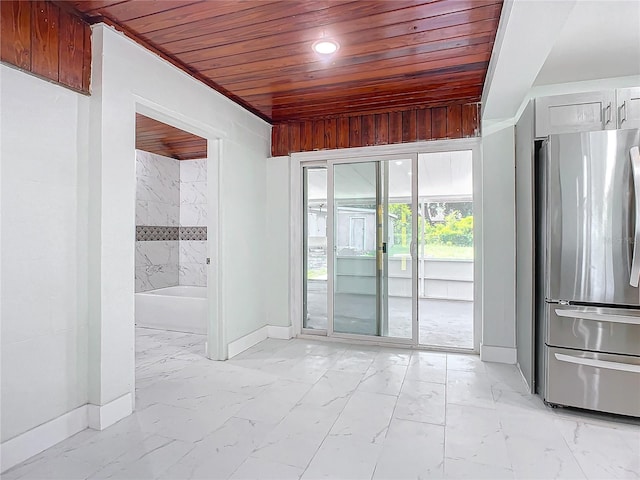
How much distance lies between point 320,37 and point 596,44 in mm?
1911

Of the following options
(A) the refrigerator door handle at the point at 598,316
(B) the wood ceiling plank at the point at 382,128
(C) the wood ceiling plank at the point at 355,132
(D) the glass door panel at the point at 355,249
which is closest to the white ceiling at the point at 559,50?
(B) the wood ceiling plank at the point at 382,128

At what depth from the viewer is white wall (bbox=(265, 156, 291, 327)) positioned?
13.6 feet

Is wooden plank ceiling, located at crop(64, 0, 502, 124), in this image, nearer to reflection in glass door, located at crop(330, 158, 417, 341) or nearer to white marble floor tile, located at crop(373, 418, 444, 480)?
reflection in glass door, located at crop(330, 158, 417, 341)

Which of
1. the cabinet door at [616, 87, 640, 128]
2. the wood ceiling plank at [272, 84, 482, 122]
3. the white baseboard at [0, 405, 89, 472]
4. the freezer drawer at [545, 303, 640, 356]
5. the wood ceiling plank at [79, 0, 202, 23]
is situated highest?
the wood ceiling plank at [272, 84, 482, 122]

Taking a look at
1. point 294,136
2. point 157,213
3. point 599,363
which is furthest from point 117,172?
point 157,213

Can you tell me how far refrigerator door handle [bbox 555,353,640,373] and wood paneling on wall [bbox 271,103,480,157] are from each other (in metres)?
2.06

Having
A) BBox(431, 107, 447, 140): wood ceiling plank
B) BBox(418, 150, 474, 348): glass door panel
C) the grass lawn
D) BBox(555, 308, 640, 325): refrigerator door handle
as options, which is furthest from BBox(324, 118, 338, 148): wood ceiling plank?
the grass lawn

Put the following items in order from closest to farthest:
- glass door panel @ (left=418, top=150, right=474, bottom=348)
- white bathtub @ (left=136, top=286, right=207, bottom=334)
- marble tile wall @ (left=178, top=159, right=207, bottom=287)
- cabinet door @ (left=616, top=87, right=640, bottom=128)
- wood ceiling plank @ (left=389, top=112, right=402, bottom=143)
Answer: cabinet door @ (left=616, top=87, right=640, bottom=128) < wood ceiling plank @ (left=389, top=112, right=402, bottom=143) < white bathtub @ (left=136, top=286, right=207, bottom=334) < glass door panel @ (left=418, top=150, right=474, bottom=348) < marble tile wall @ (left=178, top=159, right=207, bottom=287)

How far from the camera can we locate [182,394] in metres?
2.65

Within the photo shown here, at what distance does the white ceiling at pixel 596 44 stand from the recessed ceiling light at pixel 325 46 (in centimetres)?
134

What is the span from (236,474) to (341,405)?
91 cm

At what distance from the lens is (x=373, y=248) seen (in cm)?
393

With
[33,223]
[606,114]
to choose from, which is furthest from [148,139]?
[606,114]

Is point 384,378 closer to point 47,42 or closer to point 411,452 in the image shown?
point 411,452
